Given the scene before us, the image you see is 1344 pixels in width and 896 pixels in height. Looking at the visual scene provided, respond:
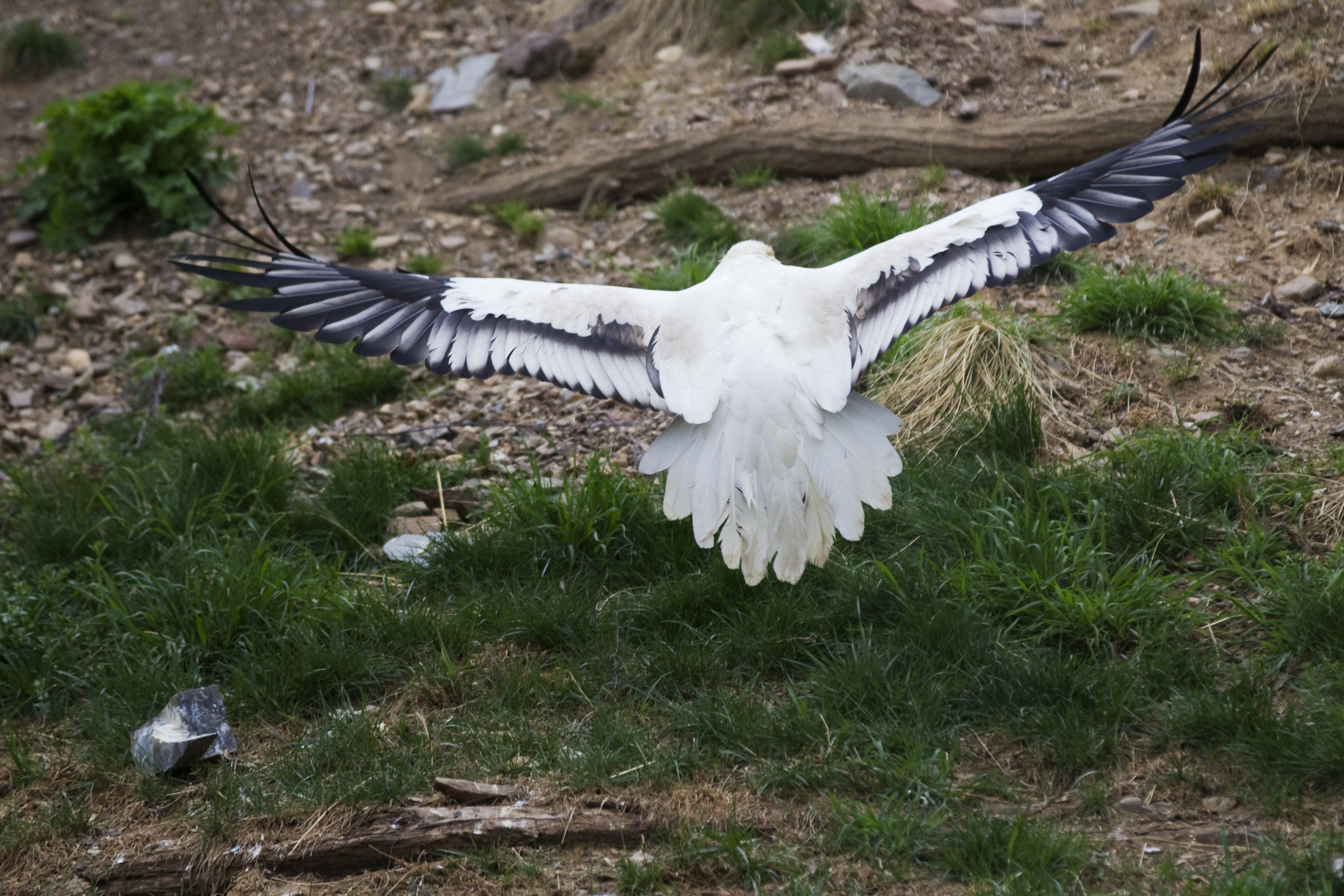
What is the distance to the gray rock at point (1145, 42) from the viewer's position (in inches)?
224

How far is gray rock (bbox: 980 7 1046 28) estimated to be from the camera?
614 cm

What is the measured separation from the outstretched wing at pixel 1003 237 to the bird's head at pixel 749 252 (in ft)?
1.26

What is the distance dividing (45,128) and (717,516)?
5.82m

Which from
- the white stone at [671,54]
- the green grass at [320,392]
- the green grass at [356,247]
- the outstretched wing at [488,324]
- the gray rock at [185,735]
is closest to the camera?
the gray rock at [185,735]

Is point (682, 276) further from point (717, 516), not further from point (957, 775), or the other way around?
point (957, 775)

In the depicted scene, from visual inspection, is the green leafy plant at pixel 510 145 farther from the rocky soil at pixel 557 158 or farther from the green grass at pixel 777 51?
the green grass at pixel 777 51

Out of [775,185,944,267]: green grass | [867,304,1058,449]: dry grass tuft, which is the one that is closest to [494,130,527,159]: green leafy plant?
[775,185,944,267]: green grass

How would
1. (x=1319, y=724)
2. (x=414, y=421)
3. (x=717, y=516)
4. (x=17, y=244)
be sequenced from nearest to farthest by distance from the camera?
(x=1319, y=724), (x=717, y=516), (x=414, y=421), (x=17, y=244)

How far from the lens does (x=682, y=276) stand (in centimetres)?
482

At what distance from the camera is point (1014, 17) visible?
6184mm

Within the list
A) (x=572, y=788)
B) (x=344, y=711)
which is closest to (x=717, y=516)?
(x=572, y=788)

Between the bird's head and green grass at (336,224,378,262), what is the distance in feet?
8.42

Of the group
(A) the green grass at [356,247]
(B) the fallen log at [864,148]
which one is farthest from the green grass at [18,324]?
(B) the fallen log at [864,148]

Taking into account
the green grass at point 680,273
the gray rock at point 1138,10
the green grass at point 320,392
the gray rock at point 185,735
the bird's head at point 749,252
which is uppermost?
the gray rock at point 1138,10
